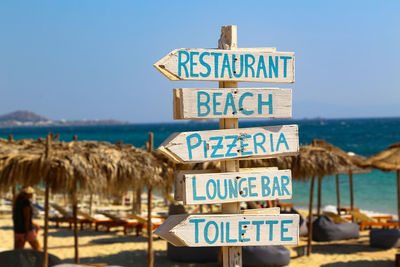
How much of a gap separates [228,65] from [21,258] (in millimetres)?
4987

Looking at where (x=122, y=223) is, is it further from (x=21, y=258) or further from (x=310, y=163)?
(x=21, y=258)

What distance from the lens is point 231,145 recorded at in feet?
10.1

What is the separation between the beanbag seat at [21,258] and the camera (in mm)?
6684

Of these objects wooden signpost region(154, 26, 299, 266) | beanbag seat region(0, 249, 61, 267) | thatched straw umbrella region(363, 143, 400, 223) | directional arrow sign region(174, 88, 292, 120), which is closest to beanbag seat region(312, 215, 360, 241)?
thatched straw umbrella region(363, 143, 400, 223)

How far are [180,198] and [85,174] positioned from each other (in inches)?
163

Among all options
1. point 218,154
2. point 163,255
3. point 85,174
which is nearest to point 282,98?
point 218,154

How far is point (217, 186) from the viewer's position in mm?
3018

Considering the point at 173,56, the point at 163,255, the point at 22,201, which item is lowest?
the point at 163,255

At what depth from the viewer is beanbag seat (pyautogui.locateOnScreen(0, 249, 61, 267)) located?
668 centimetres

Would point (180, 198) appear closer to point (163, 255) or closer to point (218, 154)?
point (218, 154)

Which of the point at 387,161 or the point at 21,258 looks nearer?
the point at 21,258

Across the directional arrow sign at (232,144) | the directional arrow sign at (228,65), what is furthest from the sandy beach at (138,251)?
the directional arrow sign at (228,65)

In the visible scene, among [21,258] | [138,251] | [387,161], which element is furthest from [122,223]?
[387,161]

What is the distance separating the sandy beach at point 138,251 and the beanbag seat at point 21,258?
2759 mm
